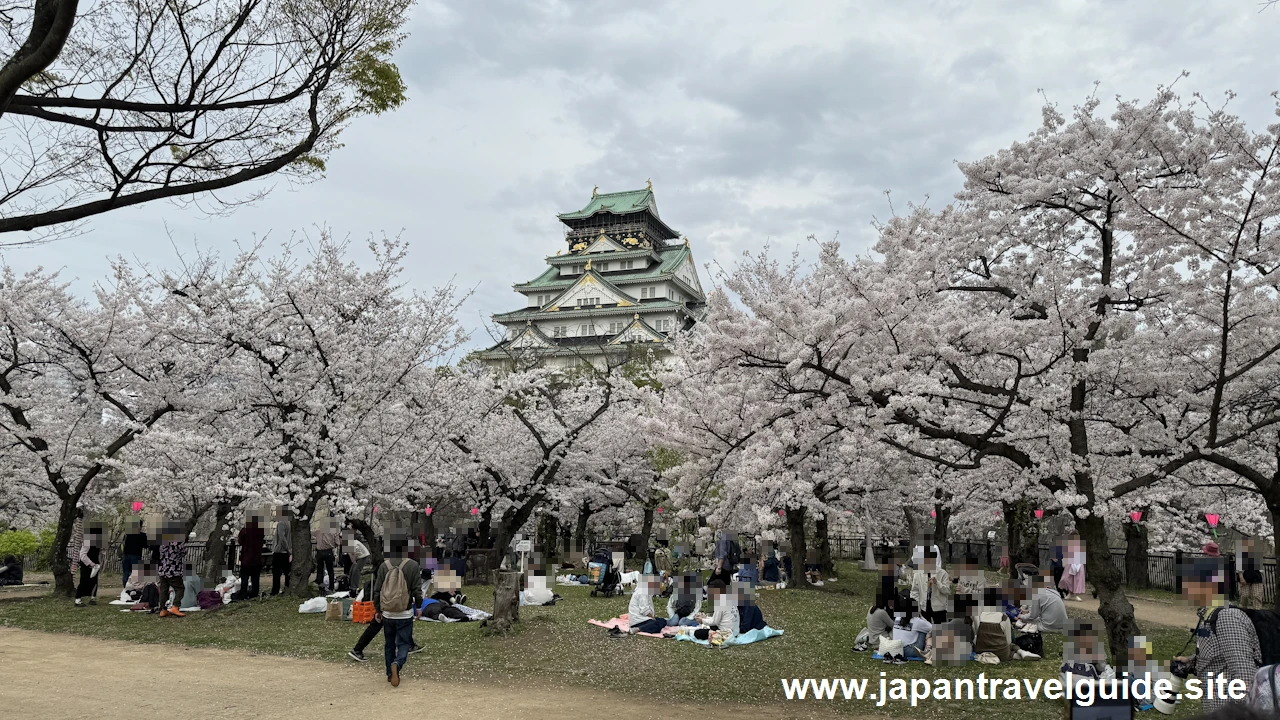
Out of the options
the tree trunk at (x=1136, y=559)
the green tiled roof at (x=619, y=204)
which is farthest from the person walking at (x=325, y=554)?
the green tiled roof at (x=619, y=204)

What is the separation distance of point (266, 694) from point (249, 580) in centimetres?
707

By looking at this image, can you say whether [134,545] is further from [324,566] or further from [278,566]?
[324,566]

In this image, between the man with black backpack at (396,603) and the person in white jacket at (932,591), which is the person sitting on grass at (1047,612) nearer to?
the person in white jacket at (932,591)

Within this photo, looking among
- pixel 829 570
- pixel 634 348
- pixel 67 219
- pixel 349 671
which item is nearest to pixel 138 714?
pixel 349 671

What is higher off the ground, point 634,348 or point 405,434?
point 634,348

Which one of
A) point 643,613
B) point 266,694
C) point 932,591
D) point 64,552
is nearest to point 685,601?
point 643,613

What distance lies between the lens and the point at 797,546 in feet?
53.5

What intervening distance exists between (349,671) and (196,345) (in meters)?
7.65

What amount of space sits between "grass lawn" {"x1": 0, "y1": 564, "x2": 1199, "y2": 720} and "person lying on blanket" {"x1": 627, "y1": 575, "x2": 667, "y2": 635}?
1.52 ft

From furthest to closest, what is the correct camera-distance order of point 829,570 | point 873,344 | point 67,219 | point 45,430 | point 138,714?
point 829,570, point 45,430, point 873,344, point 138,714, point 67,219

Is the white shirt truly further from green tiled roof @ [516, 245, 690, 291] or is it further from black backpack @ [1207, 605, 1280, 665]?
green tiled roof @ [516, 245, 690, 291]

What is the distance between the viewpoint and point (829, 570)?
2062 cm

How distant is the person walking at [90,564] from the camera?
1269 cm

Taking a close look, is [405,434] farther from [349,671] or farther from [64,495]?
[349,671]
